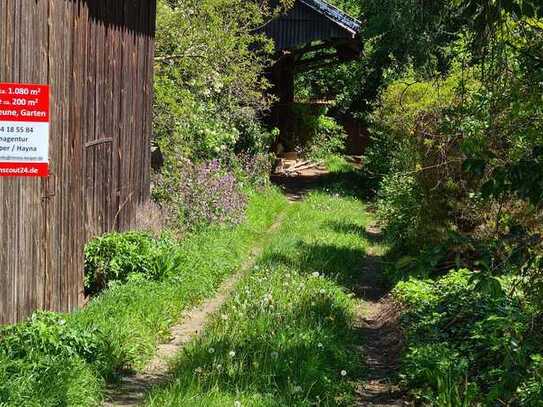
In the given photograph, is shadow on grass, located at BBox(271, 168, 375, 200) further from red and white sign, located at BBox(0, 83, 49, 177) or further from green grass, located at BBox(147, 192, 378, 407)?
red and white sign, located at BBox(0, 83, 49, 177)

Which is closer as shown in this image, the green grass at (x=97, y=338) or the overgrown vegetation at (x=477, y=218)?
the overgrown vegetation at (x=477, y=218)

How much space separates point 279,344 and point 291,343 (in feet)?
0.51

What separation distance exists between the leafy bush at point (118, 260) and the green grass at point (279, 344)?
1.06m

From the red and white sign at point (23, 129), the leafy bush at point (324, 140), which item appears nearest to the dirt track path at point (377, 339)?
the red and white sign at point (23, 129)

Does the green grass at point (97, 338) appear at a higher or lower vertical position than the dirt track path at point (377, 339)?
higher

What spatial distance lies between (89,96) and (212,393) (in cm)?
432

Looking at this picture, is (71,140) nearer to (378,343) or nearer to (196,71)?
(378,343)

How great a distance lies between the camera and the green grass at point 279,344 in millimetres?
6004

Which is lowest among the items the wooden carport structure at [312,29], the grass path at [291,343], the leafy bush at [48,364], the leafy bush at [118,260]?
the grass path at [291,343]

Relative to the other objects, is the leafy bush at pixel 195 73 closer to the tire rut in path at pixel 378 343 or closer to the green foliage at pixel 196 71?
the green foliage at pixel 196 71

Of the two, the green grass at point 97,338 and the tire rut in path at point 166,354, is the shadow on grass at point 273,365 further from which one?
the green grass at point 97,338

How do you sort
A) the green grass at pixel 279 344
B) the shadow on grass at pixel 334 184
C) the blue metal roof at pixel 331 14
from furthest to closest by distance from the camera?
the blue metal roof at pixel 331 14 < the shadow on grass at pixel 334 184 < the green grass at pixel 279 344

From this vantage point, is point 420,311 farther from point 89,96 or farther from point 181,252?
point 89,96

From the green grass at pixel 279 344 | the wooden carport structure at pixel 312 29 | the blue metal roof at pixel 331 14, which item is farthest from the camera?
the wooden carport structure at pixel 312 29
